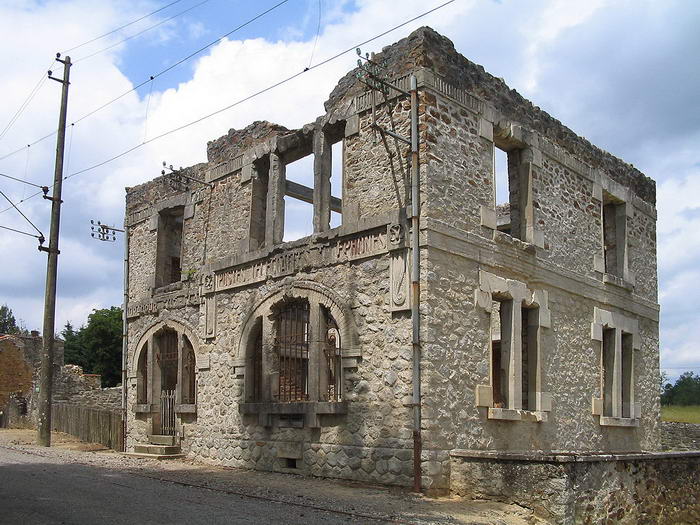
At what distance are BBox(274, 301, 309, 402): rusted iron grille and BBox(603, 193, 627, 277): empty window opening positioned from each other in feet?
23.9

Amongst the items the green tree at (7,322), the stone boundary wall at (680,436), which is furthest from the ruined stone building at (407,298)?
the green tree at (7,322)

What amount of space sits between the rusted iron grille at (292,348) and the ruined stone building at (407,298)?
4cm

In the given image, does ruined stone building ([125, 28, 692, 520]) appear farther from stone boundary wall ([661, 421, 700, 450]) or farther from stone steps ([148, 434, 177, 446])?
stone boundary wall ([661, 421, 700, 450])

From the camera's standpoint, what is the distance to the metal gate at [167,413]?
17.4 meters

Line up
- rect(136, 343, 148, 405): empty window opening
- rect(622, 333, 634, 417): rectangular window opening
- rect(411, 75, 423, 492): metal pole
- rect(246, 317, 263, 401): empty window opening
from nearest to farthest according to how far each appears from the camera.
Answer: rect(411, 75, 423, 492): metal pole < rect(246, 317, 263, 401): empty window opening < rect(622, 333, 634, 417): rectangular window opening < rect(136, 343, 148, 405): empty window opening

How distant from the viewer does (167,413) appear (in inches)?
693

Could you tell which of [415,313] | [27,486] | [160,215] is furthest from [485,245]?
[160,215]

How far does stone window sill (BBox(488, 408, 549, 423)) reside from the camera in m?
12.3

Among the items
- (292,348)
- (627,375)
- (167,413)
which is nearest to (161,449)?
(167,413)

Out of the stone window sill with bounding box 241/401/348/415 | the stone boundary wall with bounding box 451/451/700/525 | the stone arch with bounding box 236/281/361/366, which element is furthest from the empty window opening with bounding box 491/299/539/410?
the stone window sill with bounding box 241/401/348/415

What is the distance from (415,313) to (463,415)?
1768mm

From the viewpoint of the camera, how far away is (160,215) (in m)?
18.9

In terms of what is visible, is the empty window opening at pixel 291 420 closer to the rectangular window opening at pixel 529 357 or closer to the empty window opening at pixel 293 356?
the empty window opening at pixel 293 356

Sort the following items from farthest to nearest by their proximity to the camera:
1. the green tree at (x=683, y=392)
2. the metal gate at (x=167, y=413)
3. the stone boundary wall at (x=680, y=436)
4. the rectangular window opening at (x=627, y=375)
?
1. the green tree at (x=683, y=392)
2. the stone boundary wall at (x=680, y=436)
3. the metal gate at (x=167, y=413)
4. the rectangular window opening at (x=627, y=375)
